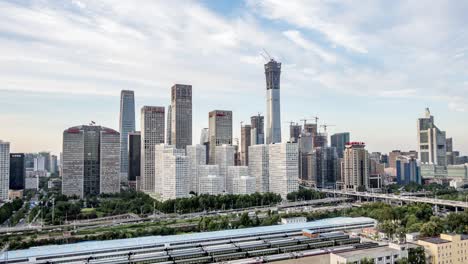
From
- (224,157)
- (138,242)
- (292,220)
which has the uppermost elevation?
(224,157)

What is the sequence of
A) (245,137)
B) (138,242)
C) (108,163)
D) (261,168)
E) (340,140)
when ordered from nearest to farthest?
(138,242) → (261,168) → (108,163) → (245,137) → (340,140)

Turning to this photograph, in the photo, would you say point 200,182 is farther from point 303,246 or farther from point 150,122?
point 303,246

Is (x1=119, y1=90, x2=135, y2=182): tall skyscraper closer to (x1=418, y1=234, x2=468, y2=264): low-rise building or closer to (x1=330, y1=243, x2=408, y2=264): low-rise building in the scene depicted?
(x1=330, y1=243, x2=408, y2=264): low-rise building

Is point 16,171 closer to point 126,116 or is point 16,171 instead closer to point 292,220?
point 126,116

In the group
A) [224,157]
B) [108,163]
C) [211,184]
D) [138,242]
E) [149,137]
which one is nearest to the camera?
[138,242]

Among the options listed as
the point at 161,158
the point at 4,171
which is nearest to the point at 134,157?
the point at 161,158

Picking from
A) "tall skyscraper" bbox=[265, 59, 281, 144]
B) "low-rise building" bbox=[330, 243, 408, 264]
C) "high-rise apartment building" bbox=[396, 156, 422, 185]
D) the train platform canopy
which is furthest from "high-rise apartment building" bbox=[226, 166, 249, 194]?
"tall skyscraper" bbox=[265, 59, 281, 144]
